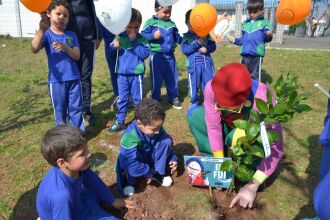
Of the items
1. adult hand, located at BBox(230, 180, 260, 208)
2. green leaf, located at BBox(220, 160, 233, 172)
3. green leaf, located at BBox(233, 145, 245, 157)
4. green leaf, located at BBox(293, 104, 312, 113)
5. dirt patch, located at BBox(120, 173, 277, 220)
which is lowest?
dirt patch, located at BBox(120, 173, 277, 220)

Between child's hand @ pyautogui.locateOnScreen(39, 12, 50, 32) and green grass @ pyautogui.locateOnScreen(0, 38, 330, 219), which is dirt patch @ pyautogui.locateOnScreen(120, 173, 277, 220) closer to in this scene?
green grass @ pyautogui.locateOnScreen(0, 38, 330, 219)

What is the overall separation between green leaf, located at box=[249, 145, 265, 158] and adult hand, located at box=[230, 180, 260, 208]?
0.48 meters

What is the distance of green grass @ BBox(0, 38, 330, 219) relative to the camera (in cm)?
269

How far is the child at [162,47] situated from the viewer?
4.50 m

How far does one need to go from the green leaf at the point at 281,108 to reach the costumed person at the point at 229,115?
25 centimetres

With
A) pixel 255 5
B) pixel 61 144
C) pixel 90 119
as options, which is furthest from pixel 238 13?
pixel 61 144

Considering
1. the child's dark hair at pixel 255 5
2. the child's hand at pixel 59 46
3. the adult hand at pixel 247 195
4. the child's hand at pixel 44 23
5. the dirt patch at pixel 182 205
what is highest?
the child's dark hair at pixel 255 5

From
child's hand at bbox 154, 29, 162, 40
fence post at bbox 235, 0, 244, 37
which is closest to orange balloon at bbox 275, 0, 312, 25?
child's hand at bbox 154, 29, 162, 40

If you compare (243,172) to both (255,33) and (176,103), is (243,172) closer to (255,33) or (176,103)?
(176,103)

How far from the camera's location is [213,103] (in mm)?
2576

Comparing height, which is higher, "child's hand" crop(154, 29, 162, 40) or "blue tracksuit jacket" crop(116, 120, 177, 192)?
"child's hand" crop(154, 29, 162, 40)

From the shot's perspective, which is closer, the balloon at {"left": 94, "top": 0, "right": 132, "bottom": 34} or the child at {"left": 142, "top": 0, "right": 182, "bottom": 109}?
the balloon at {"left": 94, "top": 0, "right": 132, "bottom": 34}

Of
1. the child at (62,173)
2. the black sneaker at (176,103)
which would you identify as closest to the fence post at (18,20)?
the black sneaker at (176,103)

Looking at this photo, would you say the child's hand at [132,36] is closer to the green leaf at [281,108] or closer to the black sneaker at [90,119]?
the black sneaker at [90,119]
